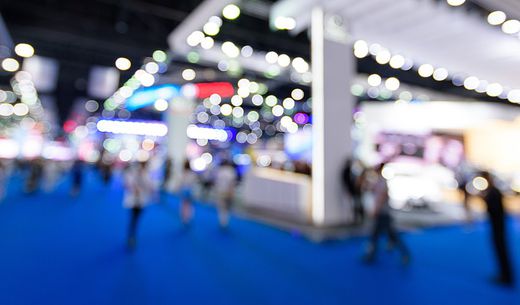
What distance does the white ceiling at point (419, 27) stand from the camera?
20.4 ft

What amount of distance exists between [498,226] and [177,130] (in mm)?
11489

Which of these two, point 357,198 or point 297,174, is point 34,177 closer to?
point 297,174

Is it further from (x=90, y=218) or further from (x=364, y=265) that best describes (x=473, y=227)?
(x=90, y=218)

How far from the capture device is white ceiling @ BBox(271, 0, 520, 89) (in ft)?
20.4

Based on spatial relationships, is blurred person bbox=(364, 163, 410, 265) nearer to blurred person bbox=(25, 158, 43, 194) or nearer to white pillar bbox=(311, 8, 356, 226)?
white pillar bbox=(311, 8, 356, 226)

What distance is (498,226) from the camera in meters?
4.10

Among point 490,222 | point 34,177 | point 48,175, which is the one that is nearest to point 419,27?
point 490,222

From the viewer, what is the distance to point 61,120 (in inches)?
868

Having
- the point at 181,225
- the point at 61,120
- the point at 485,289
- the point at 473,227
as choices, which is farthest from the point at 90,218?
the point at 61,120

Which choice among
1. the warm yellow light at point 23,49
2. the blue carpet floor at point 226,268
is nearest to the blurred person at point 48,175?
the warm yellow light at point 23,49

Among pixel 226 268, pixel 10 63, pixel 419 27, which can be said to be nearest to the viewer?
pixel 226 268

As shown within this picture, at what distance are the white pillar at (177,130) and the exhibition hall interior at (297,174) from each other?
0.06 meters

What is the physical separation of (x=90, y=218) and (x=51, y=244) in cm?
246

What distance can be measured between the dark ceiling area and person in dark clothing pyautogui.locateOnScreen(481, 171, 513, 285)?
19.8 feet
